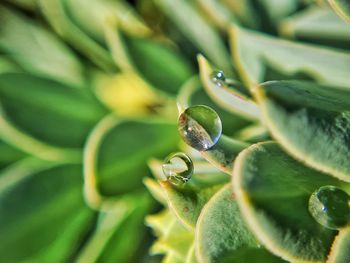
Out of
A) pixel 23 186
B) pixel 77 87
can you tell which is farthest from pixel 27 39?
pixel 23 186

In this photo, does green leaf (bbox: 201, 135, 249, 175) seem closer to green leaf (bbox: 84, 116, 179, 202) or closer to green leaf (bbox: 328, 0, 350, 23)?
green leaf (bbox: 328, 0, 350, 23)

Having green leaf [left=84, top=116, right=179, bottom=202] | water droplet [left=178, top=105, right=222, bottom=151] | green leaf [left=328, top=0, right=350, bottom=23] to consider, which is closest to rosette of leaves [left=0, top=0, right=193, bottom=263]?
green leaf [left=84, top=116, right=179, bottom=202]

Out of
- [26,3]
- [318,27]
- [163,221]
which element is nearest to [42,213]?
[163,221]

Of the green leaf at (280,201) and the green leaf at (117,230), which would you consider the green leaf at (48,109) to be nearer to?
the green leaf at (117,230)

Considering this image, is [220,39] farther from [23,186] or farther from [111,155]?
[23,186]

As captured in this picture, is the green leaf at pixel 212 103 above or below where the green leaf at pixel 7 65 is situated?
below

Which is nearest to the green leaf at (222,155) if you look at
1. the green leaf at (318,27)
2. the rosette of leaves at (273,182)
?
the rosette of leaves at (273,182)
